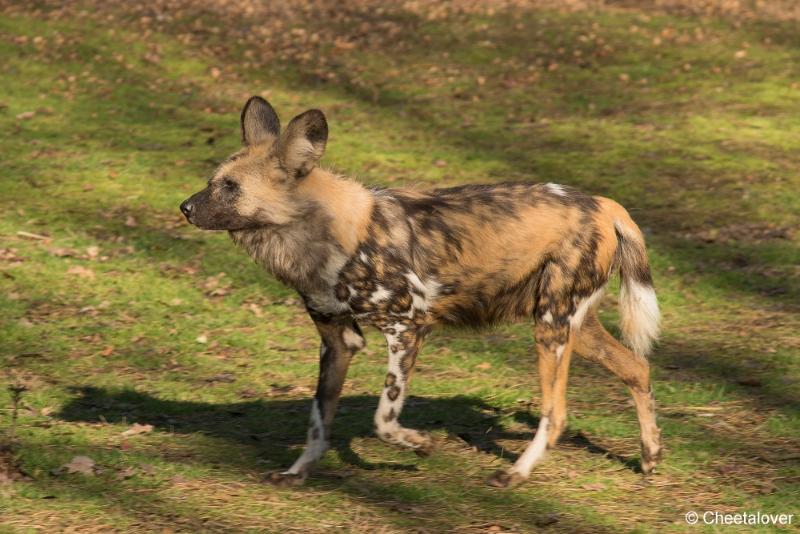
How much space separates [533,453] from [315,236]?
167 centimetres

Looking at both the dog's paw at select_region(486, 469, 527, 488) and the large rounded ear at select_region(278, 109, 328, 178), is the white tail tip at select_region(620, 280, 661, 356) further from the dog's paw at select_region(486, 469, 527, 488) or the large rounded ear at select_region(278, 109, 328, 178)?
the large rounded ear at select_region(278, 109, 328, 178)

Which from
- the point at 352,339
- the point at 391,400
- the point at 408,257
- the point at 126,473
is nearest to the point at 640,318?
the point at 408,257

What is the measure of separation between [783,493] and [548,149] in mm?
8319

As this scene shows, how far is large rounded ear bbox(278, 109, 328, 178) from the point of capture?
6.14 metres

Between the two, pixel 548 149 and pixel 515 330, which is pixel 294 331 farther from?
pixel 548 149

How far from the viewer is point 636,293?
22.4 ft

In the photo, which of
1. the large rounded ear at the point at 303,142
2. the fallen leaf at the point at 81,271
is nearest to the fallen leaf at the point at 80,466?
the large rounded ear at the point at 303,142

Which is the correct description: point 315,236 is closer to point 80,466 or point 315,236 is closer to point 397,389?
point 397,389

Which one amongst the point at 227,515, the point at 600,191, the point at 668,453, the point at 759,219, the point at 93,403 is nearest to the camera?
the point at 227,515

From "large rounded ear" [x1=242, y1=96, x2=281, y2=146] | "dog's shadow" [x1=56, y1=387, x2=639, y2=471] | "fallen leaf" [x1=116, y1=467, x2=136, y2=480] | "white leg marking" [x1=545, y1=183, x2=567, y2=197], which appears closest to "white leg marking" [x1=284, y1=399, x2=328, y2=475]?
"dog's shadow" [x1=56, y1=387, x2=639, y2=471]

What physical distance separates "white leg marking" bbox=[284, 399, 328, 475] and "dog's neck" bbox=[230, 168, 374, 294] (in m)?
0.71

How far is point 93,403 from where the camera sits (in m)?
7.66

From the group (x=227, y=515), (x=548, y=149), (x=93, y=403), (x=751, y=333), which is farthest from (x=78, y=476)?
(x=548, y=149)

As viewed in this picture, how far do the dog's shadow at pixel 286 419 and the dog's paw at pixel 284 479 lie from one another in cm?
32
